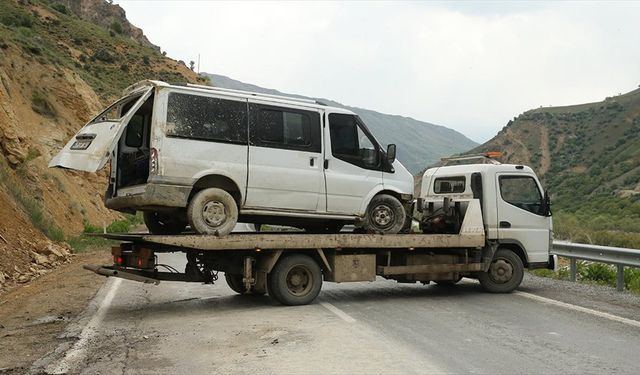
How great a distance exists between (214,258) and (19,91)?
24.0m

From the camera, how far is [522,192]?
11.4m

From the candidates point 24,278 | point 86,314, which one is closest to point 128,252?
point 86,314

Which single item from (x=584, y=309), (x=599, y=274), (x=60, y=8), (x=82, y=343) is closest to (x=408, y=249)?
(x=584, y=309)

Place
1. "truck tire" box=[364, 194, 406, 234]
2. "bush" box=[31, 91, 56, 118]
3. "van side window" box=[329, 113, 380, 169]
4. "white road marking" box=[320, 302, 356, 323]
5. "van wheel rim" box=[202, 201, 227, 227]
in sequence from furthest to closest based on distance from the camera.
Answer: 1. "bush" box=[31, 91, 56, 118]
2. "truck tire" box=[364, 194, 406, 234]
3. "van side window" box=[329, 113, 380, 169]
4. "van wheel rim" box=[202, 201, 227, 227]
5. "white road marking" box=[320, 302, 356, 323]


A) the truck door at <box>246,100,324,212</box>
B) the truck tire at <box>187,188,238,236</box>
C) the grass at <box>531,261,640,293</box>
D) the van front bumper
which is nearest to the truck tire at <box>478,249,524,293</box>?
the truck door at <box>246,100,324,212</box>

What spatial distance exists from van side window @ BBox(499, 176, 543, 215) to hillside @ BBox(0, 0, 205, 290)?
362 inches

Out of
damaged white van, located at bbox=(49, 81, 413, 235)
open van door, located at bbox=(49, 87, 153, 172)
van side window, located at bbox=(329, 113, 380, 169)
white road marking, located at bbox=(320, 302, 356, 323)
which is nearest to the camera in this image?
white road marking, located at bbox=(320, 302, 356, 323)

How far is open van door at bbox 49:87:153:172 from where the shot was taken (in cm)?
845

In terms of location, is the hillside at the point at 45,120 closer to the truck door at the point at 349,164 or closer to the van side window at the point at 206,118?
the van side window at the point at 206,118

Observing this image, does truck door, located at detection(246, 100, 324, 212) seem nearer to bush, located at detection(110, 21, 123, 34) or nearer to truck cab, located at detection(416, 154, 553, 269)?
truck cab, located at detection(416, 154, 553, 269)

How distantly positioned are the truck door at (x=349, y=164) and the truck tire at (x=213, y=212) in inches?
62.7

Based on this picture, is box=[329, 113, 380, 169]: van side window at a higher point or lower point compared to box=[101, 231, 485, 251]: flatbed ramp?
higher

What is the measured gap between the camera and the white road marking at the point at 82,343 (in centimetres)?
605

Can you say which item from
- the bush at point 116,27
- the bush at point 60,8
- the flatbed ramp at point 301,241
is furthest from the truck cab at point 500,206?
the bush at point 116,27
